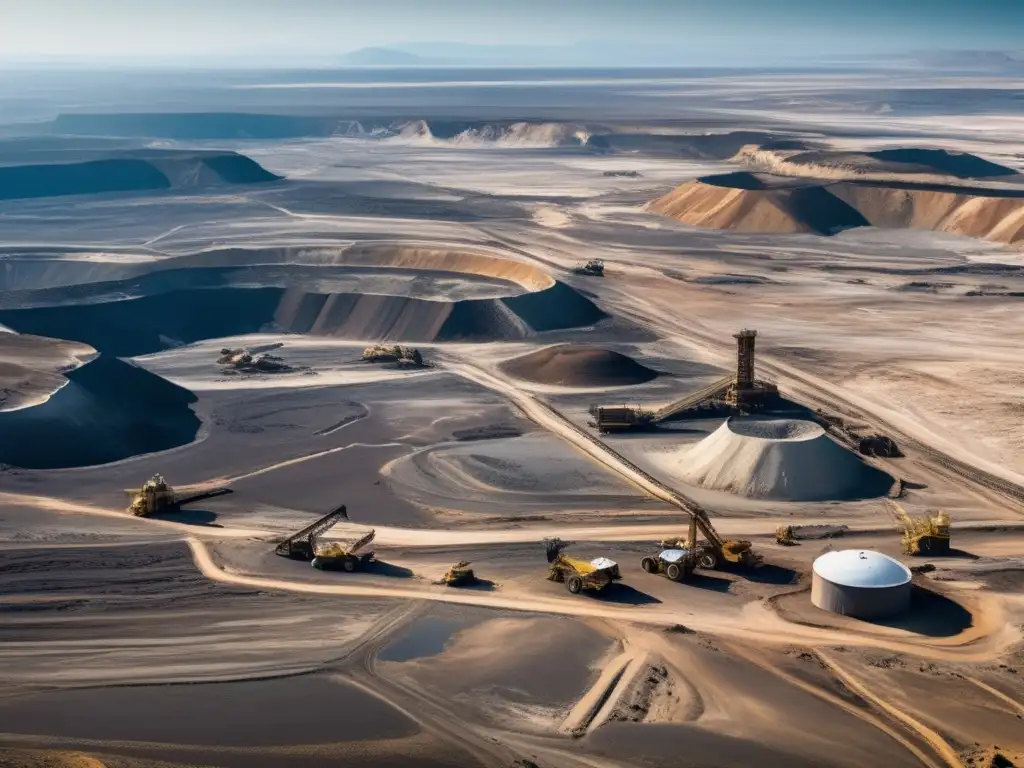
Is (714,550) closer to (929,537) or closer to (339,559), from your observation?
(929,537)

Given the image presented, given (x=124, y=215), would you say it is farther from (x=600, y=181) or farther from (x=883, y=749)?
(x=883, y=749)

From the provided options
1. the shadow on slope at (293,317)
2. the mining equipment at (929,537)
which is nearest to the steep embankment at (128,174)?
the shadow on slope at (293,317)

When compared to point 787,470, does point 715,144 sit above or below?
above

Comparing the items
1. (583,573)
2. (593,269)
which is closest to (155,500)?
(583,573)

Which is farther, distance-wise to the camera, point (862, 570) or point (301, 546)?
point (301, 546)

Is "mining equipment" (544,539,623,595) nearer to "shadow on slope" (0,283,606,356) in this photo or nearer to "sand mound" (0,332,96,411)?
"sand mound" (0,332,96,411)

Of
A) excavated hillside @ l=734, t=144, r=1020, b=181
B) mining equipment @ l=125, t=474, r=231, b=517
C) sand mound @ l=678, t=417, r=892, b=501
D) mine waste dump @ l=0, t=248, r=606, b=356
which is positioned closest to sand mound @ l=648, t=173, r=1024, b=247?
excavated hillside @ l=734, t=144, r=1020, b=181

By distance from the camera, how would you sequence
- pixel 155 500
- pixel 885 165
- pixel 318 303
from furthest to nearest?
1. pixel 885 165
2. pixel 318 303
3. pixel 155 500

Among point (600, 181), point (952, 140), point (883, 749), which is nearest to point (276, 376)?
point (883, 749)
